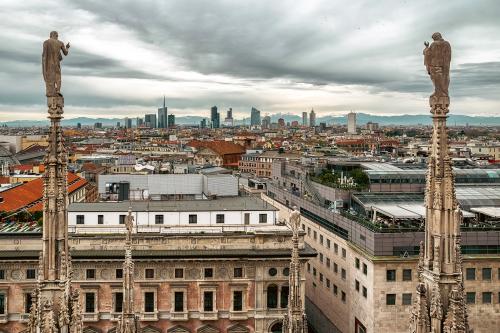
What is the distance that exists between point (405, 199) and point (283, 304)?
21.8 metres

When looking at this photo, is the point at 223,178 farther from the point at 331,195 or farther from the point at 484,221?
the point at 484,221

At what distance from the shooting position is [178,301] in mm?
47875

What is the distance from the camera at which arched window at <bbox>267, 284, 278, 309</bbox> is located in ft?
159

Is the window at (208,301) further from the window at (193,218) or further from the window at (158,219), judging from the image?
the window at (158,219)

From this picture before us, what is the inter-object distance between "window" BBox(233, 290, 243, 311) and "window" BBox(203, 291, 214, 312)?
192 cm

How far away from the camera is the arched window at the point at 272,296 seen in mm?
48344

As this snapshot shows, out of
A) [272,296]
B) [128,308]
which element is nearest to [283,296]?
[272,296]

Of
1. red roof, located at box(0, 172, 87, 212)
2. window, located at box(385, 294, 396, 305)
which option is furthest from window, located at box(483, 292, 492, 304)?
red roof, located at box(0, 172, 87, 212)

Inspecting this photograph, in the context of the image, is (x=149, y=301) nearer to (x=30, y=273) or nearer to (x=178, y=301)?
(x=178, y=301)

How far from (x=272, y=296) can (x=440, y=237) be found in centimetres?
3613

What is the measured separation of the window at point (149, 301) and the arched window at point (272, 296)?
10.0m

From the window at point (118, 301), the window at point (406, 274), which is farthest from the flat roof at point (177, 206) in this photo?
the window at point (406, 274)

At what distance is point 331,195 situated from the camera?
2616 inches

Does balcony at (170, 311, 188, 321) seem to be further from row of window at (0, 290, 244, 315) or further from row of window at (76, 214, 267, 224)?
row of window at (76, 214, 267, 224)
